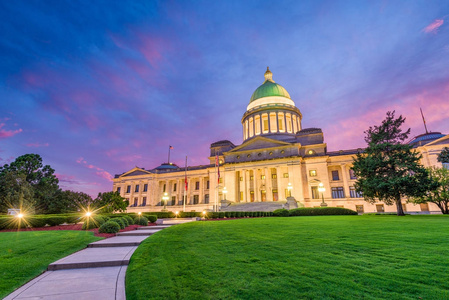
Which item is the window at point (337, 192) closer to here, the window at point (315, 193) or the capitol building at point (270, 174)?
the capitol building at point (270, 174)

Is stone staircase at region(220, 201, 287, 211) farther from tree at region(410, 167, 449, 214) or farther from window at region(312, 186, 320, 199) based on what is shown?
tree at region(410, 167, 449, 214)

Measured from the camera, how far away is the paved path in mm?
4465

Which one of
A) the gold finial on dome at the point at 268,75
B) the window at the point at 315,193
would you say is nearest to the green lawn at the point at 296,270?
the window at the point at 315,193

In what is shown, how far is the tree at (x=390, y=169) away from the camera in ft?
81.3

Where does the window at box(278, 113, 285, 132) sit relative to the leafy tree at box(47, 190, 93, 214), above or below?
above

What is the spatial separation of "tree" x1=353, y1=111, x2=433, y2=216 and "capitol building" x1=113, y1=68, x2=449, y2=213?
994cm

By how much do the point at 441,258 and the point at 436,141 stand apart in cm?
5052

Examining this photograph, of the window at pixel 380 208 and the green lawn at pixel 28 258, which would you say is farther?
the window at pixel 380 208

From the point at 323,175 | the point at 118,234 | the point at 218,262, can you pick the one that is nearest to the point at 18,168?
the point at 118,234

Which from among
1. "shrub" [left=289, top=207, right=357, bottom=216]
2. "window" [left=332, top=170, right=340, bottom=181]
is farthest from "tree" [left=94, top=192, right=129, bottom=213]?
"window" [left=332, top=170, right=340, bottom=181]

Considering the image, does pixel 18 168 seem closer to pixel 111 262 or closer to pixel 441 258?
pixel 111 262

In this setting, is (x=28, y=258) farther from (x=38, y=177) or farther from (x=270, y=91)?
(x=270, y=91)

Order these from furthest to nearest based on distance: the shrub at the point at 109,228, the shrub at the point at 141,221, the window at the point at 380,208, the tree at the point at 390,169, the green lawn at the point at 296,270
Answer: the window at the point at 380,208 → the tree at the point at 390,169 → the shrub at the point at 141,221 → the shrub at the point at 109,228 → the green lawn at the point at 296,270

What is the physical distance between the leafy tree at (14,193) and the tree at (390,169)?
152 feet
